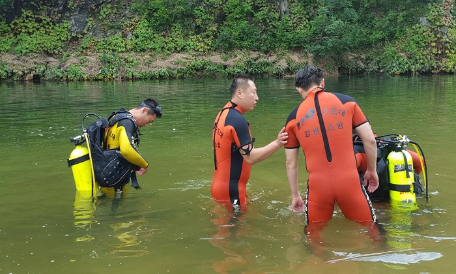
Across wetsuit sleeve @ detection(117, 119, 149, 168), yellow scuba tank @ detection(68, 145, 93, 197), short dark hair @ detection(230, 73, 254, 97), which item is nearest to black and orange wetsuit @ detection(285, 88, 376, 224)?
short dark hair @ detection(230, 73, 254, 97)

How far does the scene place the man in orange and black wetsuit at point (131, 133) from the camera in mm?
5473

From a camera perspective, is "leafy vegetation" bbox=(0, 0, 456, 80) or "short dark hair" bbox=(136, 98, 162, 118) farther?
"leafy vegetation" bbox=(0, 0, 456, 80)

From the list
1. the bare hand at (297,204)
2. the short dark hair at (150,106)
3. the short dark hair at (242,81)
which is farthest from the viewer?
the short dark hair at (150,106)

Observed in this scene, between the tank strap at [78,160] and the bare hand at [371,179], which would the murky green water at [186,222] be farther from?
the tank strap at [78,160]

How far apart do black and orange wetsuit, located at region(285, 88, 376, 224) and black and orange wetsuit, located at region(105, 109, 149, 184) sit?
2.02 meters

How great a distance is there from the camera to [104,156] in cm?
558

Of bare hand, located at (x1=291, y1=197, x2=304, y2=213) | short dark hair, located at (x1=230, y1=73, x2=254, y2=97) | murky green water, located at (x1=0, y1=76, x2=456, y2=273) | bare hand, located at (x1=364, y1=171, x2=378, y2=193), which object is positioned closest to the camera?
murky green water, located at (x1=0, y1=76, x2=456, y2=273)

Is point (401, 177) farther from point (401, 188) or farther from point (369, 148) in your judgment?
point (369, 148)

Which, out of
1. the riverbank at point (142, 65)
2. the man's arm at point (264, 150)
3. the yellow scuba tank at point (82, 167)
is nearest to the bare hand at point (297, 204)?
the man's arm at point (264, 150)

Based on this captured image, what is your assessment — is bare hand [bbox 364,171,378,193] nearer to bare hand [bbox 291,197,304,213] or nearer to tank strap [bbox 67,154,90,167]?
bare hand [bbox 291,197,304,213]

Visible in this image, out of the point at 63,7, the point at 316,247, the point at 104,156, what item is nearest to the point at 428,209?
the point at 316,247

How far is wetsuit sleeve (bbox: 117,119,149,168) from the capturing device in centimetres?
545

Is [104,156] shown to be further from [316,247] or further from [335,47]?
[335,47]

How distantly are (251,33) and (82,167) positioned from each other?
2769cm
